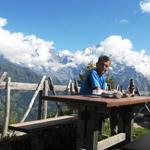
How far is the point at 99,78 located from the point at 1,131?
3872 mm

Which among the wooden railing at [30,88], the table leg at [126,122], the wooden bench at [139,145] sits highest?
the wooden railing at [30,88]

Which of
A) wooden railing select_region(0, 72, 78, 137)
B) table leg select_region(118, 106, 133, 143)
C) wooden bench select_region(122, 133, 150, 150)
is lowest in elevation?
wooden bench select_region(122, 133, 150, 150)

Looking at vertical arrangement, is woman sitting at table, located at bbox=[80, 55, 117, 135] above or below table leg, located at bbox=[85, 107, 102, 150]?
above

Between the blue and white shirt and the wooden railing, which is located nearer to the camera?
the blue and white shirt

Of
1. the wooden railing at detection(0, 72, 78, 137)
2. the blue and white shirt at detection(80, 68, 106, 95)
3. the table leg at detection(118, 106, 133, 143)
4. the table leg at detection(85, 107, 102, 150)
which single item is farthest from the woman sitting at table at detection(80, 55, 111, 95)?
the wooden railing at detection(0, 72, 78, 137)

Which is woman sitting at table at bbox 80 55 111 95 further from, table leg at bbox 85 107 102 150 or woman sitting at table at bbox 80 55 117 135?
table leg at bbox 85 107 102 150

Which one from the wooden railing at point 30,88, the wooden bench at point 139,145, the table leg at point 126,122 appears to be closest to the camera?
the wooden bench at point 139,145

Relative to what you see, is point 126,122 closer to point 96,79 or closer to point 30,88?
point 96,79

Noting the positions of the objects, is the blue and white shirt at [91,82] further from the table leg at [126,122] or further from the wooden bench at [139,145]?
the wooden bench at [139,145]

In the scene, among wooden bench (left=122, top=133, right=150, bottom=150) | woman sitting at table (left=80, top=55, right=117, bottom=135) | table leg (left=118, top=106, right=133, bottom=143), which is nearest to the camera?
wooden bench (left=122, top=133, right=150, bottom=150)

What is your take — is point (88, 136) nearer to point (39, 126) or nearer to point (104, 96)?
point (104, 96)

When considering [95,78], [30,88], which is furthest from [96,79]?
[30,88]

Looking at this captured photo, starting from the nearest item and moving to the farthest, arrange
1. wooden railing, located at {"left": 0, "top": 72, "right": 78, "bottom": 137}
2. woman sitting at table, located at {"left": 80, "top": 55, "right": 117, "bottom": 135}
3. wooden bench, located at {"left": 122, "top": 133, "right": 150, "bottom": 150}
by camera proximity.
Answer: wooden bench, located at {"left": 122, "top": 133, "right": 150, "bottom": 150}
woman sitting at table, located at {"left": 80, "top": 55, "right": 117, "bottom": 135}
wooden railing, located at {"left": 0, "top": 72, "right": 78, "bottom": 137}

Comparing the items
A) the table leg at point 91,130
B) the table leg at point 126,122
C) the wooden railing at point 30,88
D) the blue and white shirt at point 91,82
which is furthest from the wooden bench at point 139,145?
the wooden railing at point 30,88
